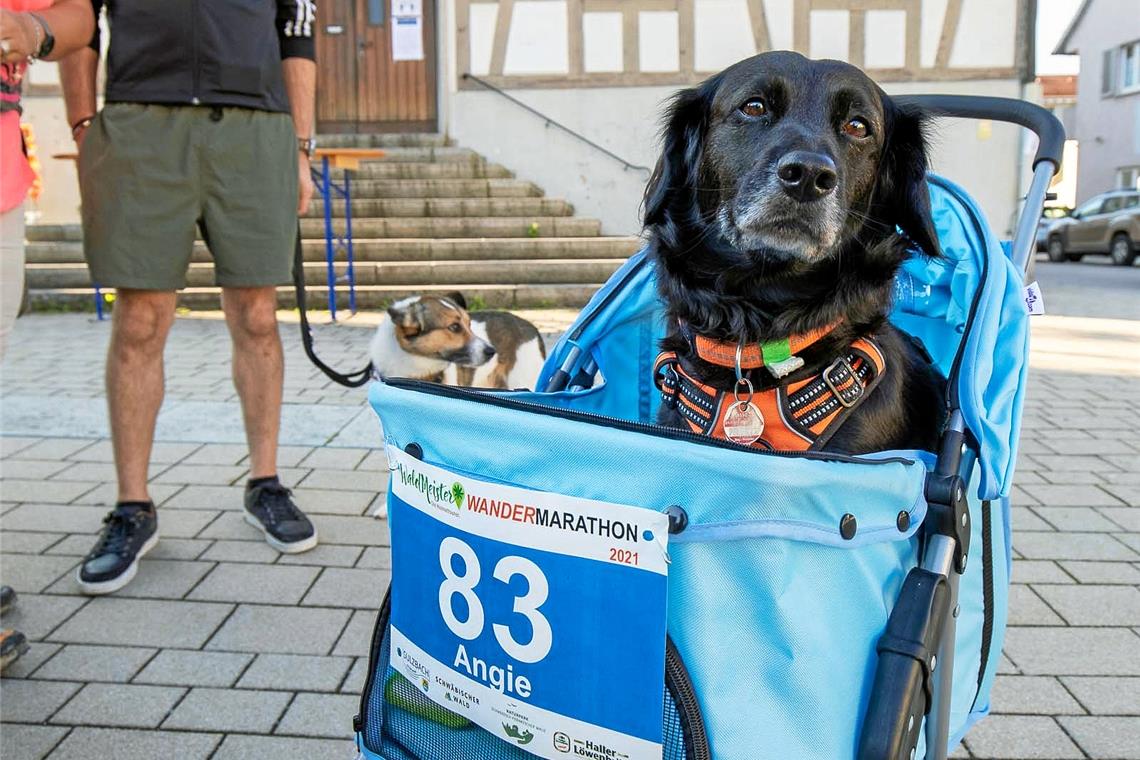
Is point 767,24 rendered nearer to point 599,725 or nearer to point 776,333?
point 776,333

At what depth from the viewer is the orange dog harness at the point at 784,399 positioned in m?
1.70

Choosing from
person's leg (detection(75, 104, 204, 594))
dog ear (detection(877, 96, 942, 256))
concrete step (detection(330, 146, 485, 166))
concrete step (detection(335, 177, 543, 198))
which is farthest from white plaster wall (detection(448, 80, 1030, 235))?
dog ear (detection(877, 96, 942, 256))

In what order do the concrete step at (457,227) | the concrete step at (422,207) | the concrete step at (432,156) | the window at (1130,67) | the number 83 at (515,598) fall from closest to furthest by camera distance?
the number 83 at (515,598) < the concrete step at (457,227) < the concrete step at (422,207) < the concrete step at (432,156) < the window at (1130,67)

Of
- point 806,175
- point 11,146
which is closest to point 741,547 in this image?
point 806,175

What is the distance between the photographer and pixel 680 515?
1.26 metres

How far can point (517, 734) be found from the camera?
139 centimetres

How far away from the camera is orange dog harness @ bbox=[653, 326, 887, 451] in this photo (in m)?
1.70

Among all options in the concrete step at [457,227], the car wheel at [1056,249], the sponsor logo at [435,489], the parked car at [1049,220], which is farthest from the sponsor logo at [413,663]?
the car wheel at [1056,249]

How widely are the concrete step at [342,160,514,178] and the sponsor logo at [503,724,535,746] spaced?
1034cm

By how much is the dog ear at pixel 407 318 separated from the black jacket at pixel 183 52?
1.41 metres

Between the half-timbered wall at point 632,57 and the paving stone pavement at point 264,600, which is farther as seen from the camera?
the half-timbered wall at point 632,57

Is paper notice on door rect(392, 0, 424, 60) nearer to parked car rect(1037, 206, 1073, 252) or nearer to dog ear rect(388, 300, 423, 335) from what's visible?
dog ear rect(388, 300, 423, 335)

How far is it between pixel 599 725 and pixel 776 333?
2.68ft

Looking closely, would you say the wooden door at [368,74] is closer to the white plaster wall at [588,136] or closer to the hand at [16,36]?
the white plaster wall at [588,136]
